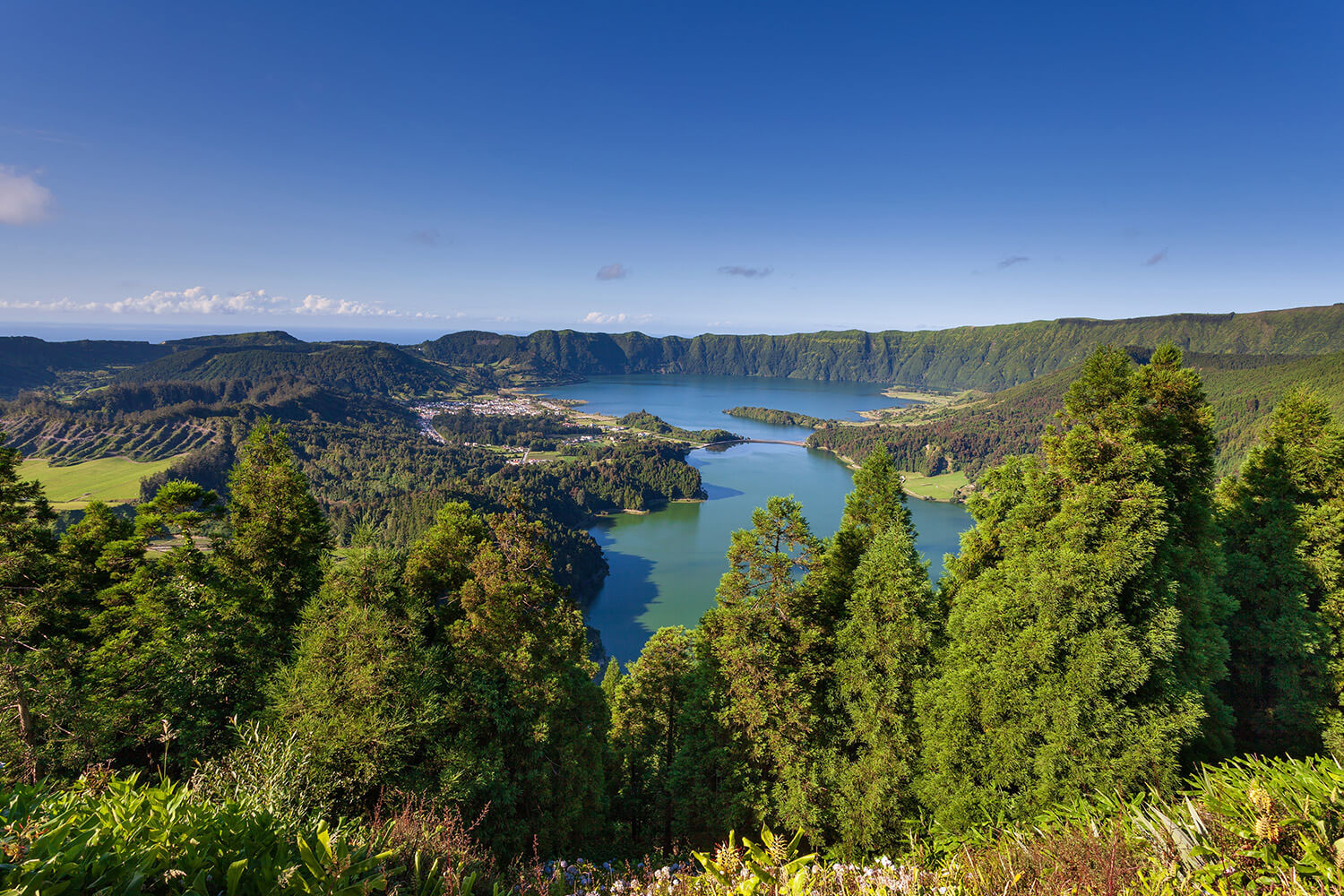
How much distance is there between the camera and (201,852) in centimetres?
256

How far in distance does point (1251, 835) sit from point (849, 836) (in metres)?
9.85

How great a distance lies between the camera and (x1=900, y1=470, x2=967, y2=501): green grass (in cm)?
9919

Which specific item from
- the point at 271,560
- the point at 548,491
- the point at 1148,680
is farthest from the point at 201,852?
the point at 548,491

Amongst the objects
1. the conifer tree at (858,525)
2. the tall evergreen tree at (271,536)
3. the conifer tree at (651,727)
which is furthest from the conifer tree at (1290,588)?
the tall evergreen tree at (271,536)

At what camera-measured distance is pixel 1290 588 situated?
13086mm

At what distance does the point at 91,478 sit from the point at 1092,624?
135 metres

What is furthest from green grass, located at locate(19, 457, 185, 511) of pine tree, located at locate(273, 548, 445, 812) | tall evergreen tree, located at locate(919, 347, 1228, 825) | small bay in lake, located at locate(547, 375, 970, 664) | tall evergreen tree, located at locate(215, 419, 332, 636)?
tall evergreen tree, located at locate(919, 347, 1228, 825)

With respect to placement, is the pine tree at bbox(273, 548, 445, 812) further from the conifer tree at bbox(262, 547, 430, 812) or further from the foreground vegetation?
the foreground vegetation

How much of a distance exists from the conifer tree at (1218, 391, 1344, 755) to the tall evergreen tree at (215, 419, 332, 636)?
22313 millimetres

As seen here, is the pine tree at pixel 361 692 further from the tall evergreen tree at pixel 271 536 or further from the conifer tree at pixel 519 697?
the tall evergreen tree at pixel 271 536

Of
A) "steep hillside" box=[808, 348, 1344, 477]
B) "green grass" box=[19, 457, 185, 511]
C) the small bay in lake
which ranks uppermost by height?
"steep hillside" box=[808, 348, 1344, 477]

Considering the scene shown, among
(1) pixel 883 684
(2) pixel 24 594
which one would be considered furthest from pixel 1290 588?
(2) pixel 24 594

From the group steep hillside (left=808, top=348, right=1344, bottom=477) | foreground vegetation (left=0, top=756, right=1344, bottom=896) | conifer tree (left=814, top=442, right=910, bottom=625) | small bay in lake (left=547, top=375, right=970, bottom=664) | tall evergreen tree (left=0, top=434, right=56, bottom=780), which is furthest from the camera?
steep hillside (left=808, top=348, right=1344, bottom=477)

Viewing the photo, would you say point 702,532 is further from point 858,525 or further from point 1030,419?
point 1030,419
